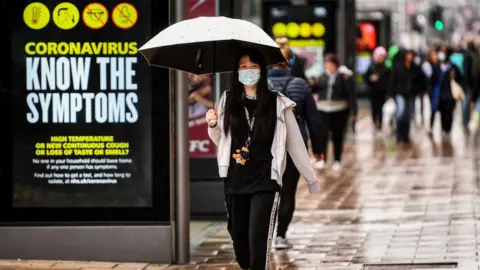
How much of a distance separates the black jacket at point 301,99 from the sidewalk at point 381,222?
3.49 ft

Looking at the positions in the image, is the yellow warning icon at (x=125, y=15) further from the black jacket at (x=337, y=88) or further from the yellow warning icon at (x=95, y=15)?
the black jacket at (x=337, y=88)

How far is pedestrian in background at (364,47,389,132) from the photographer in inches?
1130

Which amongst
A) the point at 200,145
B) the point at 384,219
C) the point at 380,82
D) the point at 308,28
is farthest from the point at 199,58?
the point at 380,82

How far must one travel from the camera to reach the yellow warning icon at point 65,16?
10742 mm

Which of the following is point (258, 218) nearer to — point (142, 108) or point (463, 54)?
point (142, 108)

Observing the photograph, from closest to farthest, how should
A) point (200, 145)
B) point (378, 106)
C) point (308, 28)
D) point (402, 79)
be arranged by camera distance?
point (200, 145) → point (402, 79) → point (308, 28) → point (378, 106)

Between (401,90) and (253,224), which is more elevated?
(401,90)

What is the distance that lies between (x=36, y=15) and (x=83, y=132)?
1.02m


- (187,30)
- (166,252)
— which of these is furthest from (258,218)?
(166,252)

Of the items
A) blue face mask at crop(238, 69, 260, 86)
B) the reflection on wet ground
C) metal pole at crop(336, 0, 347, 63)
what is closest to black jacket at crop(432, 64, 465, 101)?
metal pole at crop(336, 0, 347, 63)

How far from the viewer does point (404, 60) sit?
86.3ft

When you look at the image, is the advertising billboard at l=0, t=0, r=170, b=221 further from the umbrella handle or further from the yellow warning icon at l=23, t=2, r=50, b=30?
the umbrella handle

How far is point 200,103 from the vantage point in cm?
1361

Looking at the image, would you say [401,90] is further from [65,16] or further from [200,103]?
[65,16]
